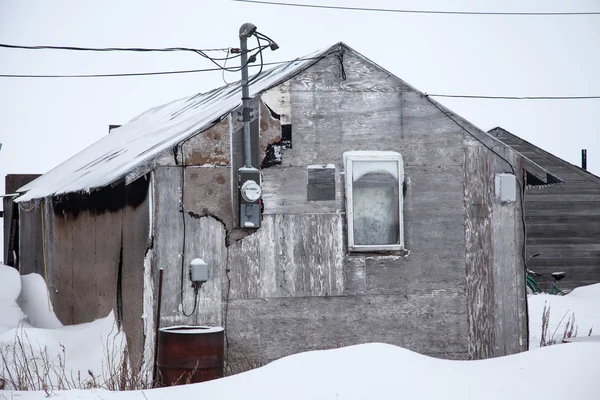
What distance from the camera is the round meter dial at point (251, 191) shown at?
32.9ft

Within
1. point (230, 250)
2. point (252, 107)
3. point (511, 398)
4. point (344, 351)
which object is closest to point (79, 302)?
point (230, 250)

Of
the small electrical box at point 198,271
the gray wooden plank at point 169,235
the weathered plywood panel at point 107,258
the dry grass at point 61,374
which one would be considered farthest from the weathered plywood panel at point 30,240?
the small electrical box at point 198,271

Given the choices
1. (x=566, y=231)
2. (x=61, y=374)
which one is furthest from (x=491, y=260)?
(x=566, y=231)

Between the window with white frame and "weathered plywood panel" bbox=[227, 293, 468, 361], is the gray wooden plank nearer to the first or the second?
"weathered plywood panel" bbox=[227, 293, 468, 361]

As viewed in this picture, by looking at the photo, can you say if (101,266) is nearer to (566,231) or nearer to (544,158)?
(566,231)

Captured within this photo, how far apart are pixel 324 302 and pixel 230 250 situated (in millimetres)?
1319

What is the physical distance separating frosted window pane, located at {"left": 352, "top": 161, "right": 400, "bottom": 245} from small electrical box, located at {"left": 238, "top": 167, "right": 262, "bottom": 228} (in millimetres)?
1270

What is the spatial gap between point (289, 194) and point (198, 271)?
1458 millimetres

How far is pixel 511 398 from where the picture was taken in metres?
7.59

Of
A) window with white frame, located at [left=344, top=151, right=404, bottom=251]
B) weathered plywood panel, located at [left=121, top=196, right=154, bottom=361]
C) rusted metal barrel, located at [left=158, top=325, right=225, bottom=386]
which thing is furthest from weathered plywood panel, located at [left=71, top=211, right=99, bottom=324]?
window with white frame, located at [left=344, top=151, right=404, bottom=251]

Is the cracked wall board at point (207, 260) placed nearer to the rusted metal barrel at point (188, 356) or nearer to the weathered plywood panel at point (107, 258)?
the rusted metal barrel at point (188, 356)

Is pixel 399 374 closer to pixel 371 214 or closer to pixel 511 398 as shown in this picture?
pixel 511 398

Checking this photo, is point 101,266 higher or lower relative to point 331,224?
lower

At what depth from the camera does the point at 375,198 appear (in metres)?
10.8
